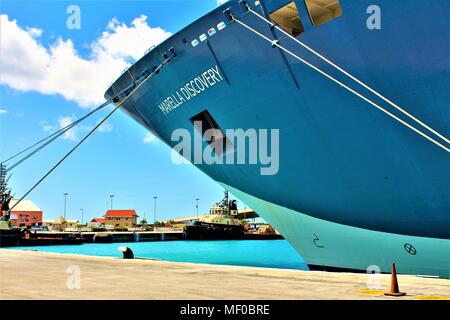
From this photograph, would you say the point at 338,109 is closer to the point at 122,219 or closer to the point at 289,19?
the point at 289,19

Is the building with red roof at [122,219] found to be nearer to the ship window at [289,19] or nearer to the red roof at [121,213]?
the red roof at [121,213]

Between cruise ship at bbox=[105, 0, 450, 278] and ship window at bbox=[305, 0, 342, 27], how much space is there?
26mm

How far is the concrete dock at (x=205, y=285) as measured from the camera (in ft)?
25.0

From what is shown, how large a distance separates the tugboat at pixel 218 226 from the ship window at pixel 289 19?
217ft

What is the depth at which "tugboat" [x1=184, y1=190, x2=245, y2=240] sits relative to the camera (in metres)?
79.1

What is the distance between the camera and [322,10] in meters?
11.8

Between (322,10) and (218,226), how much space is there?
7082 cm

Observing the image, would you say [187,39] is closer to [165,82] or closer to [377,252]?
[165,82]

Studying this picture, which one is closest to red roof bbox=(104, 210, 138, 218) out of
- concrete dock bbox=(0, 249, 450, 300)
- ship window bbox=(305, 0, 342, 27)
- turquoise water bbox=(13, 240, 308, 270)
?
turquoise water bbox=(13, 240, 308, 270)

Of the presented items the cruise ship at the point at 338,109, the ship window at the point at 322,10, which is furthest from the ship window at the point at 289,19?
the ship window at the point at 322,10

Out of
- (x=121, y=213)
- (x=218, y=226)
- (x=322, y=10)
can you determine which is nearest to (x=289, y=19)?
(x=322, y=10)

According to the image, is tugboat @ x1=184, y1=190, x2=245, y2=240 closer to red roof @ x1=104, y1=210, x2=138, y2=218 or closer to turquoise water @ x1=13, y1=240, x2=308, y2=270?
turquoise water @ x1=13, y1=240, x2=308, y2=270

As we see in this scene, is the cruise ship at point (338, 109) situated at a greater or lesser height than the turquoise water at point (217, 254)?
greater
